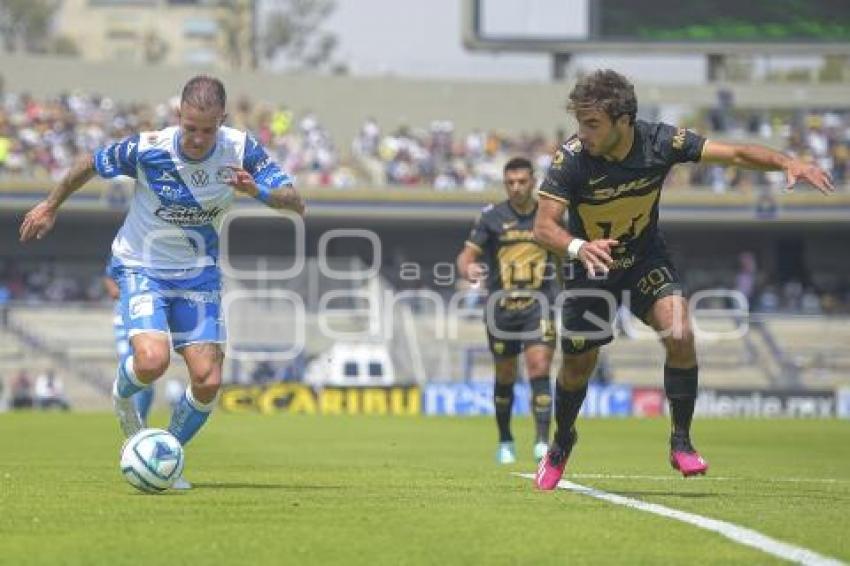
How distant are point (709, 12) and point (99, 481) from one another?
36.4 metres

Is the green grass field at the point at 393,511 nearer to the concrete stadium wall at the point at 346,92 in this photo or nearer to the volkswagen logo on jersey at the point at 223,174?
the volkswagen logo on jersey at the point at 223,174

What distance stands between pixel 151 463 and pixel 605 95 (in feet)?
10.9

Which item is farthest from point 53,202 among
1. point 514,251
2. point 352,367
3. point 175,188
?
point 352,367

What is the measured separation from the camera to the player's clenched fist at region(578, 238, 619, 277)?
979 centimetres

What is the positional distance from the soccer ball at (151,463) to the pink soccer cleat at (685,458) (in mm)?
2970

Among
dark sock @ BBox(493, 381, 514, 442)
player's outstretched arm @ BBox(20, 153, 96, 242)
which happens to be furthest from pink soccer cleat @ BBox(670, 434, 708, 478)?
dark sock @ BBox(493, 381, 514, 442)

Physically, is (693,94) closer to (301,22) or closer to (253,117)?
(253,117)

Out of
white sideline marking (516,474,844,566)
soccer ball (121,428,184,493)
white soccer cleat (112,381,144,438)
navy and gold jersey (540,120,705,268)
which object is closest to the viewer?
white sideline marking (516,474,844,566)

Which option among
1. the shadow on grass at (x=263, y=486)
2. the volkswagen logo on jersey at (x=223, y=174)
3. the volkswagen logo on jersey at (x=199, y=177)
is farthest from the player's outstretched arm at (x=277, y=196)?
the shadow on grass at (x=263, y=486)

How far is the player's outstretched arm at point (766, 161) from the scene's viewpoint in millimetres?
9914

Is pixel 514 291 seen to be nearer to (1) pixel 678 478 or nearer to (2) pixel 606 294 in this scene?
(1) pixel 678 478

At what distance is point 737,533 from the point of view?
805 cm

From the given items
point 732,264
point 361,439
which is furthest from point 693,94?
point 361,439

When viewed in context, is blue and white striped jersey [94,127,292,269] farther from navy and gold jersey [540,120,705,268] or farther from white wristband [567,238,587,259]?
white wristband [567,238,587,259]
